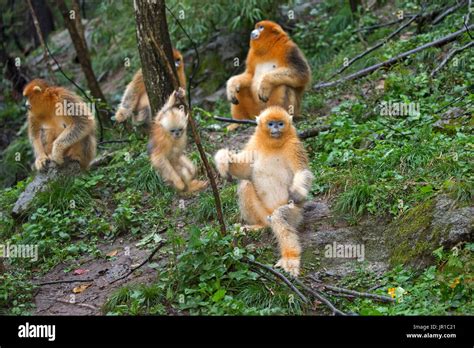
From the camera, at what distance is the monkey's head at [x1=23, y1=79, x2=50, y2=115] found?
9.30 m

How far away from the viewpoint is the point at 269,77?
31.2 feet

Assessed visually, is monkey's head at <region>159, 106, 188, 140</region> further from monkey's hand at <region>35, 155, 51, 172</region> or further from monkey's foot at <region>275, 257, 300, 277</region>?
monkey's hand at <region>35, 155, 51, 172</region>

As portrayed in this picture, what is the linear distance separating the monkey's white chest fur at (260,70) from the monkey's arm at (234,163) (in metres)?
3.08

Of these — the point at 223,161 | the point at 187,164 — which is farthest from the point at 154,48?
the point at 223,161

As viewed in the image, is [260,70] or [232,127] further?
[232,127]

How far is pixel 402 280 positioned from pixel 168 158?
332cm

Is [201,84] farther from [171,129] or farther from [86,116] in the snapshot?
[171,129]

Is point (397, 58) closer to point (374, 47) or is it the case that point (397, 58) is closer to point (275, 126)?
point (374, 47)

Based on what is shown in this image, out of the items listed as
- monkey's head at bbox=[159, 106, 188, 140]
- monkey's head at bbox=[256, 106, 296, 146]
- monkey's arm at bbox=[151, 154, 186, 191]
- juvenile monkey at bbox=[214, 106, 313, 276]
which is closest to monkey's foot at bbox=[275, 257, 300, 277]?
juvenile monkey at bbox=[214, 106, 313, 276]

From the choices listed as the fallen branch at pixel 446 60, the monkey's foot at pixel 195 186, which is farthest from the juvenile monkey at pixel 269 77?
the monkey's foot at pixel 195 186

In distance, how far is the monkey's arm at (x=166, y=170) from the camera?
789 cm

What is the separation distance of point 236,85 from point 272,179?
10.9 feet

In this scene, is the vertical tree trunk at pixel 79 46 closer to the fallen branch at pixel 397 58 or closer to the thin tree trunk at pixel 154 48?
the thin tree trunk at pixel 154 48
